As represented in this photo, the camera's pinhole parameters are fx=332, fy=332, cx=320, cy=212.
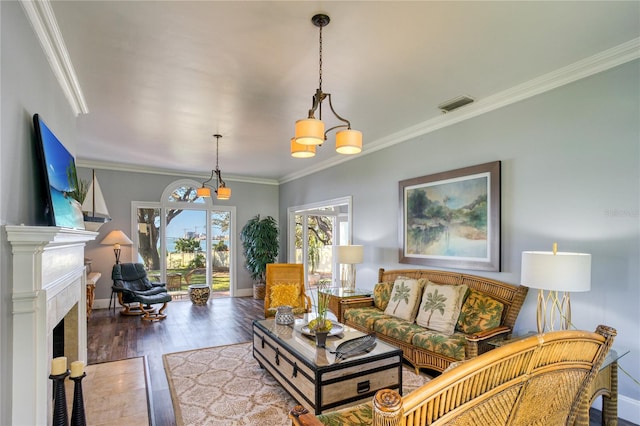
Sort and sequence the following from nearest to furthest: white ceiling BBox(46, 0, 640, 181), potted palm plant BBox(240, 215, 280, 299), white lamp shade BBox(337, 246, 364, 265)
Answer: white ceiling BBox(46, 0, 640, 181) < white lamp shade BBox(337, 246, 364, 265) < potted palm plant BBox(240, 215, 280, 299)

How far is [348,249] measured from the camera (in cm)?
484

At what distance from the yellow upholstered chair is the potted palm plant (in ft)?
9.09

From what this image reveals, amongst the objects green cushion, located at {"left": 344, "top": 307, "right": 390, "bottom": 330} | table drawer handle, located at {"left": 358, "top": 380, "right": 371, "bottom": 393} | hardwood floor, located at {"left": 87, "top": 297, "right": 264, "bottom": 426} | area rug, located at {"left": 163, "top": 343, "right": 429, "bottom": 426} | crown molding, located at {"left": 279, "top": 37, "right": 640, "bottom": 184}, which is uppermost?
crown molding, located at {"left": 279, "top": 37, "right": 640, "bottom": 184}

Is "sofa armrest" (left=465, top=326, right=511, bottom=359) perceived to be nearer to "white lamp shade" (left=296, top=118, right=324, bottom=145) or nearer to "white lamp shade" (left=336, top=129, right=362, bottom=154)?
"white lamp shade" (left=336, top=129, right=362, bottom=154)

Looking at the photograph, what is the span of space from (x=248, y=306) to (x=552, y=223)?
5.49m

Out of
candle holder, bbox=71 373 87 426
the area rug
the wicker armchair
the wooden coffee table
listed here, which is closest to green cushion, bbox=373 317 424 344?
the area rug

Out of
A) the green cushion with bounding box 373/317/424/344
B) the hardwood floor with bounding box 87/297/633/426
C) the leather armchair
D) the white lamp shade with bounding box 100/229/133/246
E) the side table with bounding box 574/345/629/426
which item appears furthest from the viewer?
the white lamp shade with bounding box 100/229/133/246

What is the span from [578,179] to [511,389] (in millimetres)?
2419

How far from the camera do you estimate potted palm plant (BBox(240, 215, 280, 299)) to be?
24.7ft

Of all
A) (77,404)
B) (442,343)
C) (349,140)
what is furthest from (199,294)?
(349,140)

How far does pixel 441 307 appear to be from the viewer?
345cm

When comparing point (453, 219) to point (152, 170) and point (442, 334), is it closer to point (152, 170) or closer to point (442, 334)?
point (442, 334)

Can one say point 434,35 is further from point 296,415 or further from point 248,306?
point 248,306

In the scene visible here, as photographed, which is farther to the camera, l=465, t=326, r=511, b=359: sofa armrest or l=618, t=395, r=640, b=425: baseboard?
l=465, t=326, r=511, b=359: sofa armrest
